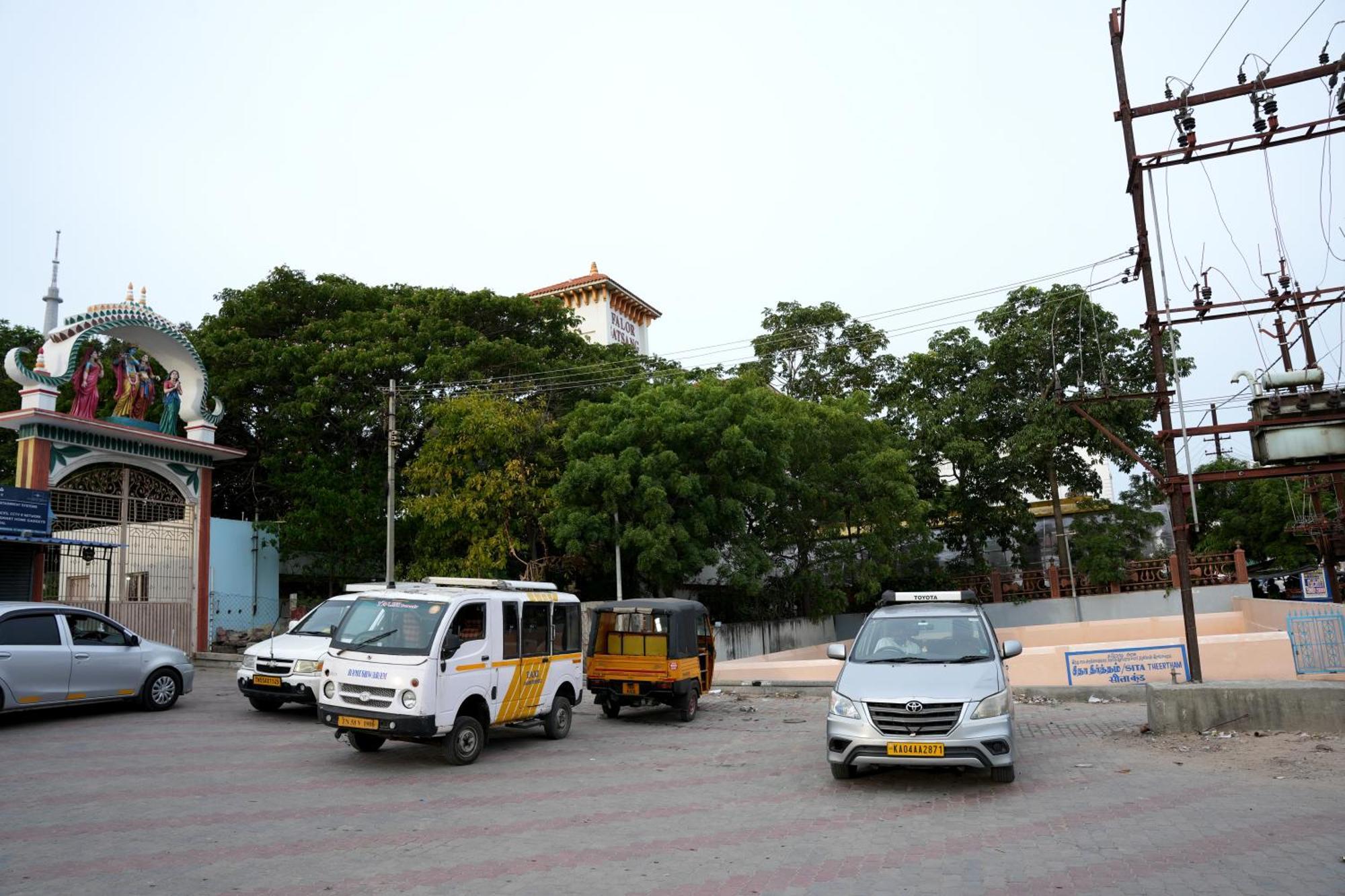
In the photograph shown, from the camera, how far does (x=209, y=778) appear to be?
375 inches

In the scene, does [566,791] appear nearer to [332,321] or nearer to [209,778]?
[209,778]

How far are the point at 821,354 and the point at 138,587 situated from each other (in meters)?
26.1

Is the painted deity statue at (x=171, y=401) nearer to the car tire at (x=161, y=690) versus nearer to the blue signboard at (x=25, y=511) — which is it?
the blue signboard at (x=25, y=511)

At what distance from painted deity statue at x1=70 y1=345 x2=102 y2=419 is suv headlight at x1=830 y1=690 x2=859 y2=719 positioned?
57.9 ft

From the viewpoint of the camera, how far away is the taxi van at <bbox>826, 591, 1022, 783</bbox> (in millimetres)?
8508

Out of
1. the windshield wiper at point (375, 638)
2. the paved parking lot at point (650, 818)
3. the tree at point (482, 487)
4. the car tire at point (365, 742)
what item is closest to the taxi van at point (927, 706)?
the paved parking lot at point (650, 818)

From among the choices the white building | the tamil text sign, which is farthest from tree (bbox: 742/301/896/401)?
the tamil text sign

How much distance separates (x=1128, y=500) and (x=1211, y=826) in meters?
37.8

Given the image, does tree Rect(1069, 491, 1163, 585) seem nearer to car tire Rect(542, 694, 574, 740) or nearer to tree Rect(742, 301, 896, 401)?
tree Rect(742, 301, 896, 401)

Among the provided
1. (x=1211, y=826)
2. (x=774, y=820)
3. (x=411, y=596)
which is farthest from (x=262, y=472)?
(x=1211, y=826)

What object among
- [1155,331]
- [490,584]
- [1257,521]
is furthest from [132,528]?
[1257,521]

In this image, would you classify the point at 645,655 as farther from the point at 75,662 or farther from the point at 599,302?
the point at 599,302

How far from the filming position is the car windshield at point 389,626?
400 inches

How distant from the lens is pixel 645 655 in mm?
14445
